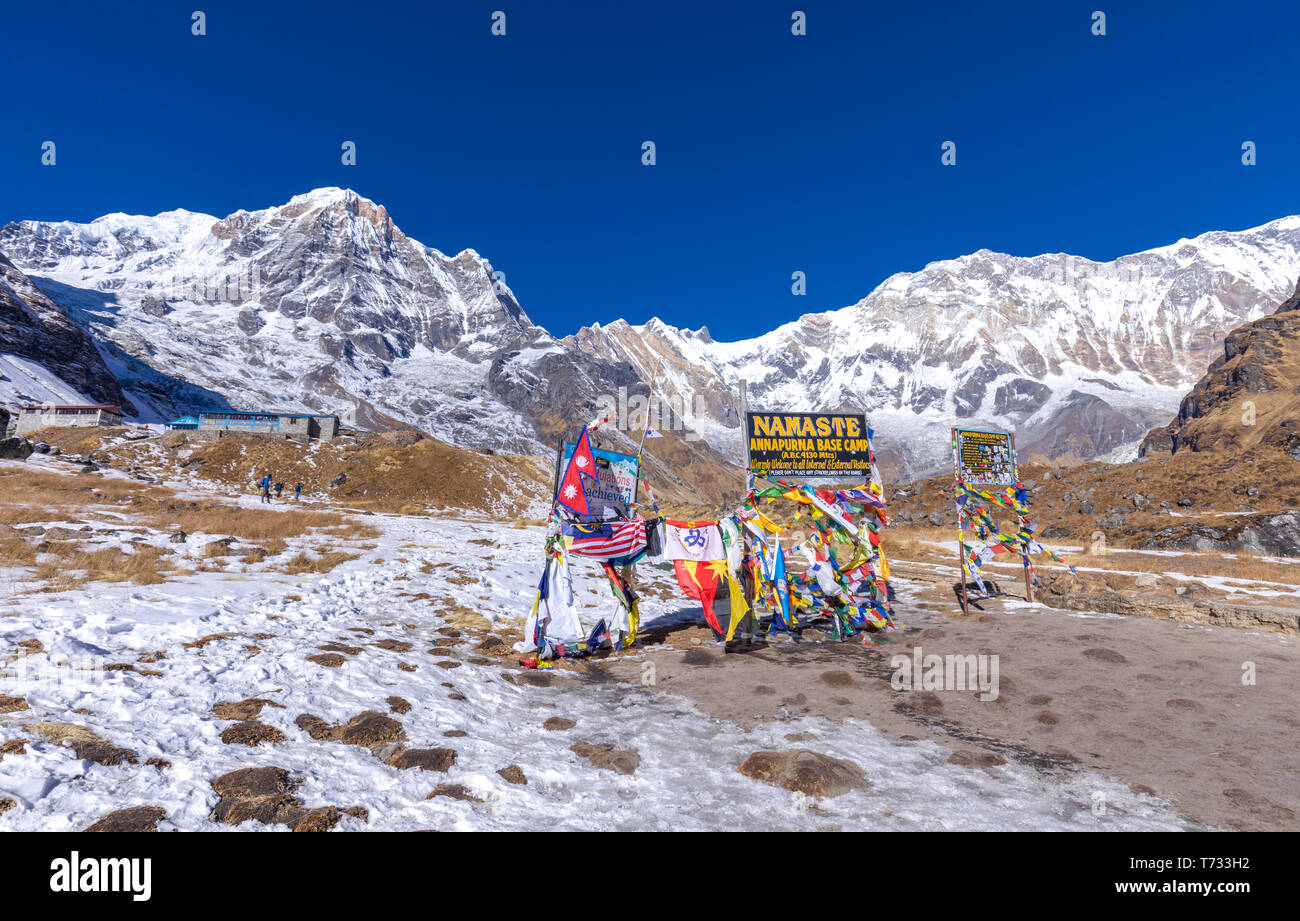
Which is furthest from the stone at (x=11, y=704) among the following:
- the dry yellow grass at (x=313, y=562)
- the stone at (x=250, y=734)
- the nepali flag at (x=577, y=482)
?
the dry yellow grass at (x=313, y=562)

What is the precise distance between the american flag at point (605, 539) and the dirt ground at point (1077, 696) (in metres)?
2.27

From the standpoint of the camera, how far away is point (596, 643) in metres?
12.3

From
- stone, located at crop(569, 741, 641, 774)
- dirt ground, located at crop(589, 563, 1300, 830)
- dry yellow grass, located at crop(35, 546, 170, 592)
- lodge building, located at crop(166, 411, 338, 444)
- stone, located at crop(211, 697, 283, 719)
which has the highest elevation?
lodge building, located at crop(166, 411, 338, 444)

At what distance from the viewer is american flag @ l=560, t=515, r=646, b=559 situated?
41.5 ft

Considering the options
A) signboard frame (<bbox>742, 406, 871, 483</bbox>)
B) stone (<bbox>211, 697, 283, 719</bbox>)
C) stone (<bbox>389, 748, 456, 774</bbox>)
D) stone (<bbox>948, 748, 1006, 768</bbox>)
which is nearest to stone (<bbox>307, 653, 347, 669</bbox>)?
stone (<bbox>211, 697, 283, 719</bbox>)

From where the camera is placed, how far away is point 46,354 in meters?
112

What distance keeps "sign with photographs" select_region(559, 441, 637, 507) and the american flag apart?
61cm

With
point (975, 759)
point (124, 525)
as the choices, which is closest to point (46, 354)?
point (124, 525)

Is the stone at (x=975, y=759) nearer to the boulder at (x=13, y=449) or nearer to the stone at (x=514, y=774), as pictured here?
the stone at (x=514, y=774)

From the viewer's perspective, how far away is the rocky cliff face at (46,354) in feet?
320

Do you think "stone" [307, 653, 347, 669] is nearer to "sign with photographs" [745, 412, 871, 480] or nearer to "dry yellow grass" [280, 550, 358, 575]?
"dry yellow grass" [280, 550, 358, 575]

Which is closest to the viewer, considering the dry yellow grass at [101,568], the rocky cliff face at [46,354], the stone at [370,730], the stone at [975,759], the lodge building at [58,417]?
the stone at [370,730]
